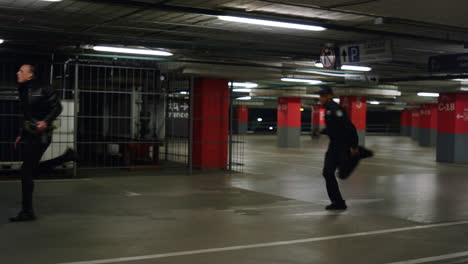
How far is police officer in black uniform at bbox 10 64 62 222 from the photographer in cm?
730

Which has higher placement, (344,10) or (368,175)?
(344,10)

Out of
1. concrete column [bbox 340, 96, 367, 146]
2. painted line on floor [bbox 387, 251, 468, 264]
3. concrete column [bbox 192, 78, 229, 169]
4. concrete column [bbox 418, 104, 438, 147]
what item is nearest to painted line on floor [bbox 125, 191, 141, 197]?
concrete column [bbox 192, 78, 229, 169]

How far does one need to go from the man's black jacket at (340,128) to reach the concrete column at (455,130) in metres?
15.0

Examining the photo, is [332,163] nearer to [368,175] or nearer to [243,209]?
[243,209]

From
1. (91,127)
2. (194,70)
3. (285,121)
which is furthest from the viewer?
(285,121)

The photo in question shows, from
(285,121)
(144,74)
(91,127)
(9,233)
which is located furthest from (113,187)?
(285,121)

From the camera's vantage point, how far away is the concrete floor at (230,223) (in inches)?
234

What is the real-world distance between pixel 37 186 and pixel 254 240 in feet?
21.5

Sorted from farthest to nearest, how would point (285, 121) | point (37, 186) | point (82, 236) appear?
point (285, 121)
point (37, 186)
point (82, 236)

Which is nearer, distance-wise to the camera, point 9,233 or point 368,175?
point 9,233

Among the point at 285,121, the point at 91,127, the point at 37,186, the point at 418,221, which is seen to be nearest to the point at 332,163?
the point at 418,221

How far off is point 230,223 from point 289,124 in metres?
23.6

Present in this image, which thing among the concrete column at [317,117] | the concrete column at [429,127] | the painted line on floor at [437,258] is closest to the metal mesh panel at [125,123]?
the painted line on floor at [437,258]

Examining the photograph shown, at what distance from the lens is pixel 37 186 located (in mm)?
11367
